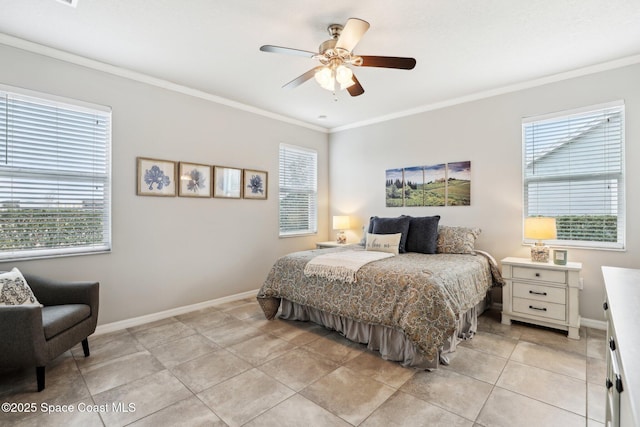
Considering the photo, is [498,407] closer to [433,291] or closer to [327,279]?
[433,291]

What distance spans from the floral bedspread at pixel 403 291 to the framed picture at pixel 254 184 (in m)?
1.41

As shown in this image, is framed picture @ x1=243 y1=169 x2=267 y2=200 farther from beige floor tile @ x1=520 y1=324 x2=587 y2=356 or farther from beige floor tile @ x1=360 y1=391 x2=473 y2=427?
beige floor tile @ x1=520 y1=324 x2=587 y2=356

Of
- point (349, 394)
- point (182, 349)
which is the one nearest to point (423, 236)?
point (349, 394)

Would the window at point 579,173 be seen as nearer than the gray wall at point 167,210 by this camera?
No

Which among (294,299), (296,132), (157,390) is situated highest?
(296,132)

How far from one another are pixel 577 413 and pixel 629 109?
2.86m

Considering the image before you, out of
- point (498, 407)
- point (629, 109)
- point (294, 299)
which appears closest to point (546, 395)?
point (498, 407)

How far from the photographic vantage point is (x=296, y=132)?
16.4 feet

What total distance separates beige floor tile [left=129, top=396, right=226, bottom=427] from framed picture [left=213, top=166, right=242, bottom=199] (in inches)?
99.7

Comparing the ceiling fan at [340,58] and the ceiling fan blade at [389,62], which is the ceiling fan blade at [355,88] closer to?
the ceiling fan at [340,58]

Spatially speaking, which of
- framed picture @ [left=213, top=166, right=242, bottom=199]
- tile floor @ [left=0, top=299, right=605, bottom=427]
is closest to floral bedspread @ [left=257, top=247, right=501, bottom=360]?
tile floor @ [left=0, top=299, right=605, bottom=427]

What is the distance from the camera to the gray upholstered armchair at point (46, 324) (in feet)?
6.43

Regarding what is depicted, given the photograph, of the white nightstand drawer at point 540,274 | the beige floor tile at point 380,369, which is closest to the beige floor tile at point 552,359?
the white nightstand drawer at point 540,274

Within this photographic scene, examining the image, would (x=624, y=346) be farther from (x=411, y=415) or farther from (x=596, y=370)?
(x=596, y=370)
